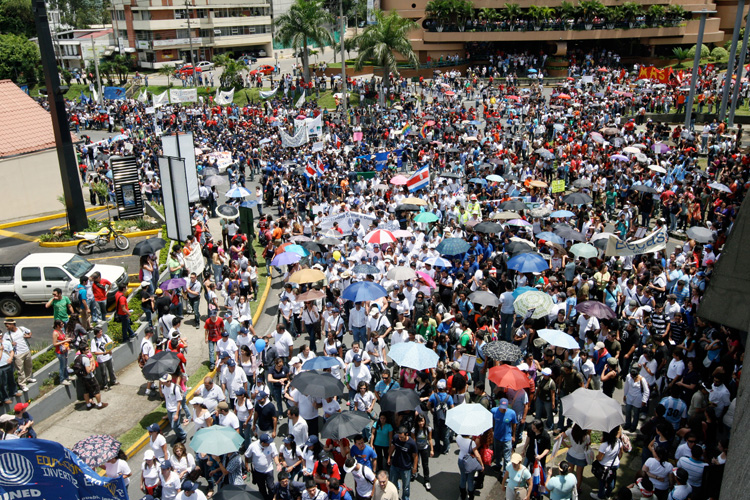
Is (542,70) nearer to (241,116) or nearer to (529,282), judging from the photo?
(241,116)

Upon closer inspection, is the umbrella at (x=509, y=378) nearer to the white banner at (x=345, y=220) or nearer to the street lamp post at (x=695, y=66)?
the white banner at (x=345, y=220)

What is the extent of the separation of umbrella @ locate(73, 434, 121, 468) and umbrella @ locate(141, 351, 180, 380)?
6.94 feet

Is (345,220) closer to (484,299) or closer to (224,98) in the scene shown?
(484,299)

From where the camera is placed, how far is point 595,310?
12492mm

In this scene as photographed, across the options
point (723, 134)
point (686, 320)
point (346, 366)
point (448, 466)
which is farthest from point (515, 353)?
point (723, 134)

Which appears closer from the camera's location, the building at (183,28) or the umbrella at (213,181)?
the umbrella at (213,181)

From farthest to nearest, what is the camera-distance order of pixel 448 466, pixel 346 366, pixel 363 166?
pixel 363 166
pixel 346 366
pixel 448 466

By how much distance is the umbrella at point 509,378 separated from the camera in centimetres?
1020

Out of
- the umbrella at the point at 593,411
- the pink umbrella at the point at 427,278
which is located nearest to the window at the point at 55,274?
the pink umbrella at the point at 427,278

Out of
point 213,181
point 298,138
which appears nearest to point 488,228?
point 213,181

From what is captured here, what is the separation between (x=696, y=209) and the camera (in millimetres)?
21531

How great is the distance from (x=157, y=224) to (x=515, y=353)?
60.6 ft

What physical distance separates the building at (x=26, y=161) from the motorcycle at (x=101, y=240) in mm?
8038

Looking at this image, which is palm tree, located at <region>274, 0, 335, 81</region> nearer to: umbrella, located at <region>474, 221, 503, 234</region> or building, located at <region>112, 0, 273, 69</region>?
building, located at <region>112, 0, 273, 69</region>
